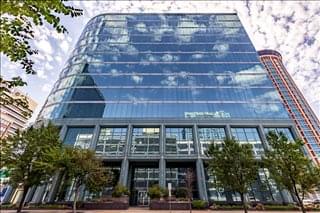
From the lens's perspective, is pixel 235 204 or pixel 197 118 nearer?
pixel 235 204

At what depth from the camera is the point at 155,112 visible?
41.2m

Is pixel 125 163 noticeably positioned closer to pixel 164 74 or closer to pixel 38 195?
pixel 38 195

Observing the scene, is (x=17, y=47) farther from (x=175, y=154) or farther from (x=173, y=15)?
(x=173, y=15)

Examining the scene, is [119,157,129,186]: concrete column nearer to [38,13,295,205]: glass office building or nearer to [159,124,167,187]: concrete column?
[38,13,295,205]: glass office building

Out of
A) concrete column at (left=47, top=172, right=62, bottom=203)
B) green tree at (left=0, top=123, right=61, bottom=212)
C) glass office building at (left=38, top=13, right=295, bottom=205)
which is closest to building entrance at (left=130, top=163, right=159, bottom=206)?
glass office building at (left=38, top=13, right=295, bottom=205)

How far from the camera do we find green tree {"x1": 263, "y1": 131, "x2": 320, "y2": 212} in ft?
55.7

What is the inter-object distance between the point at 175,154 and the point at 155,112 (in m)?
10.3

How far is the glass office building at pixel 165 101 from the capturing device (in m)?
34.6

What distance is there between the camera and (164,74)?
48688mm

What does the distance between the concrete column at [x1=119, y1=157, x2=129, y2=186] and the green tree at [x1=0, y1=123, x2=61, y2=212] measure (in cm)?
1106

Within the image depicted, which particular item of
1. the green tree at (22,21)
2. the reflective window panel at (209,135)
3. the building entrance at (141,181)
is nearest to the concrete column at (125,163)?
the building entrance at (141,181)

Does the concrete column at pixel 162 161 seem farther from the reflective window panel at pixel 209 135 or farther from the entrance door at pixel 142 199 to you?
the reflective window panel at pixel 209 135

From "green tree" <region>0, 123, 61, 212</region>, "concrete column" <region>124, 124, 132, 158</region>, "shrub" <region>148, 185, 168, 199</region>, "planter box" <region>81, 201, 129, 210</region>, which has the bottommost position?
Result: "planter box" <region>81, 201, 129, 210</region>

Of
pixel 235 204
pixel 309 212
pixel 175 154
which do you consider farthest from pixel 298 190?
pixel 175 154
